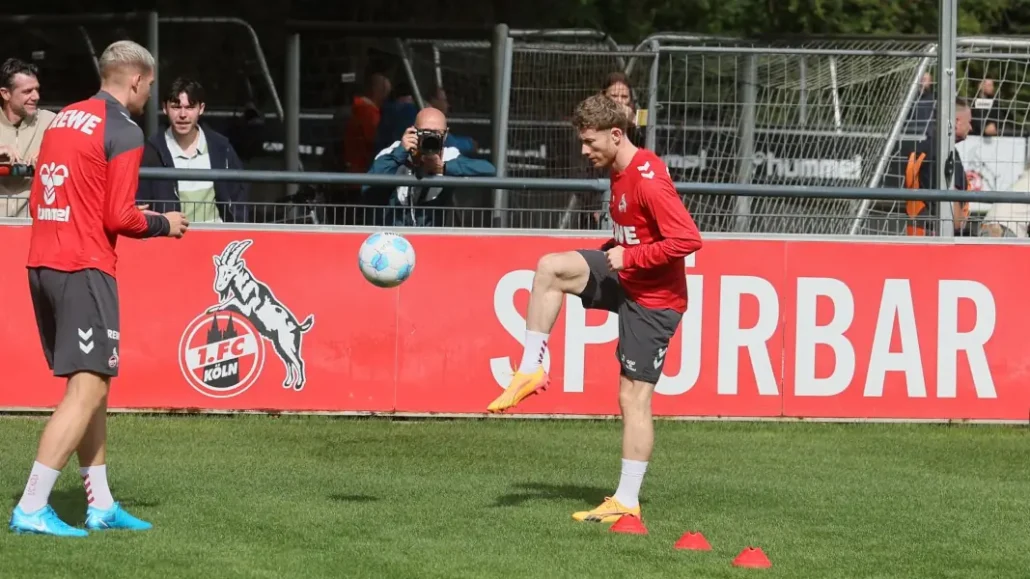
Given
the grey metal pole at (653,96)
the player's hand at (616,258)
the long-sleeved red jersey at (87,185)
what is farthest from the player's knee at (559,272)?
the grey metal pole at (653,96)

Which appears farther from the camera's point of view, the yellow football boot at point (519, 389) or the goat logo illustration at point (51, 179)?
the yellow football boot at point (519, 389)

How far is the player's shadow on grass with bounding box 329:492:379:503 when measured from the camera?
841 centimetres

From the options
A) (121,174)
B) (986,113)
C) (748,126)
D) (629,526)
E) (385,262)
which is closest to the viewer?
(121,174)

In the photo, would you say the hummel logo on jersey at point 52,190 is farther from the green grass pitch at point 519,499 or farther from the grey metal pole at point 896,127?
the grey metal pole at point 896,127

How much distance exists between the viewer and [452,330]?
11.5 meters

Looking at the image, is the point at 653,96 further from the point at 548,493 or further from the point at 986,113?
the point at 548,493

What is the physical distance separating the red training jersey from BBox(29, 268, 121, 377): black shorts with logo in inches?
94.4

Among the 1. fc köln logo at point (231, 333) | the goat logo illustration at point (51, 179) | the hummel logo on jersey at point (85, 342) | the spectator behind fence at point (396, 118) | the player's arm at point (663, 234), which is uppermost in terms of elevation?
the spectator behind fence at point (396, 118)

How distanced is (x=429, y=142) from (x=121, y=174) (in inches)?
178

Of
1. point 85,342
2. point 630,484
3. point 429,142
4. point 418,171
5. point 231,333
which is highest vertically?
point 429,142

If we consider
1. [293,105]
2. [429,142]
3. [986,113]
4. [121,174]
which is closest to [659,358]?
[121,174]

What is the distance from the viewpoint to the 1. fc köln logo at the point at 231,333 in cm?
1127

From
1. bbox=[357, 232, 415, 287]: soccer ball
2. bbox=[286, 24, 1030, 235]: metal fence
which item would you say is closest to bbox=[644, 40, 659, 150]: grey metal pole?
bbox=[286, 24, 1030, 235]: metal fence

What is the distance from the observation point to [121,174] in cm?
718
